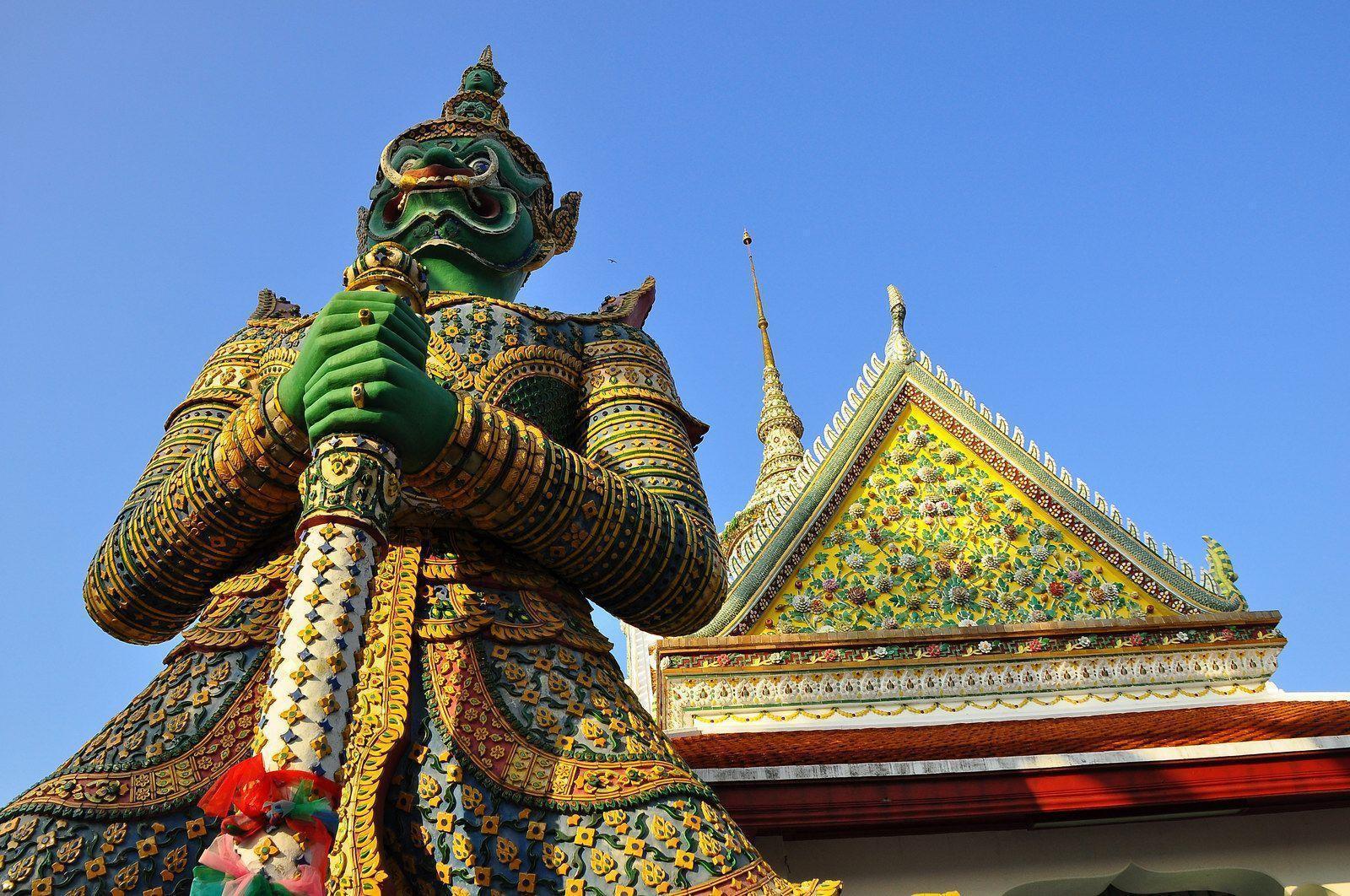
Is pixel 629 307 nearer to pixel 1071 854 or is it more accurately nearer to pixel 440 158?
pixel 440 158

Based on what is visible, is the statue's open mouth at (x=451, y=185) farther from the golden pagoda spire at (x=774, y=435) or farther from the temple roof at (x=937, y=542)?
the golden pagoda spire at (x=774, y=435)

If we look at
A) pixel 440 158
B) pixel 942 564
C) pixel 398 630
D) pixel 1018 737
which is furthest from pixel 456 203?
pixel 942 564

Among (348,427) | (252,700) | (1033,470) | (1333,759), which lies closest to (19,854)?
(252,700)

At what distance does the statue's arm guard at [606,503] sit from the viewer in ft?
8.77

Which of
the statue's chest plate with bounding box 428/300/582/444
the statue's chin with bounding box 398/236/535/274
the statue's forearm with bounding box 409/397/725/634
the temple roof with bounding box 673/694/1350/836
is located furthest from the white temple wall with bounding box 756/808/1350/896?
the statue's chin with bounding box 398/236/535/274

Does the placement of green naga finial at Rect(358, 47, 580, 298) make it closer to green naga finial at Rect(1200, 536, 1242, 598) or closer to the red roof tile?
the red roof tile

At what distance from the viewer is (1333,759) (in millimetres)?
3703

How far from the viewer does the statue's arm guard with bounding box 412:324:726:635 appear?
267 centimetres

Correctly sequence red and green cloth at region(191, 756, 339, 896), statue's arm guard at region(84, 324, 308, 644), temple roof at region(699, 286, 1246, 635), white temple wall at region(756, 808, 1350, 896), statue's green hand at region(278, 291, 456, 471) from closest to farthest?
red and green cloth at region(191, 756, 339, 896) < statue's green hand at region(278, 291, 456, 471) < statue's arm guard at region(84, 324, 308, 644) < white temple wall at region(756, 808, 1350, 896) < temple roof at region(699, 286, 1246, 635)

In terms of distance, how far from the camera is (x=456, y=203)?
376cm

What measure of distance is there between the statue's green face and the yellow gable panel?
2.69 metres

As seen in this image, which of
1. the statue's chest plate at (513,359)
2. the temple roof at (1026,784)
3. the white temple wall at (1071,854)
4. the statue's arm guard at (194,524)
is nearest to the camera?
the statue's arm guard at (194,524)

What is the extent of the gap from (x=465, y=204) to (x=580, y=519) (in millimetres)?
1448

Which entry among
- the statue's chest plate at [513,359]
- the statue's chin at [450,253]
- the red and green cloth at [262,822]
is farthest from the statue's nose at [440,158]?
the red and green cloth at [262,822]
